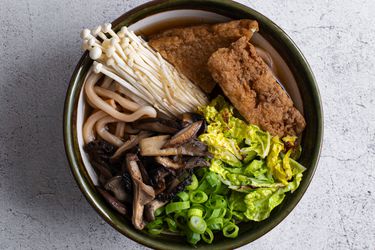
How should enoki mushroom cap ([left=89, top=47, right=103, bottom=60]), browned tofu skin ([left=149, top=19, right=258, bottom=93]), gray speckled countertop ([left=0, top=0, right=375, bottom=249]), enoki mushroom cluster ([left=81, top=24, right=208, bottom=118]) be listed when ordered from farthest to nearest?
1. gray speckled countertop ([left=0, top=0, right=375, bottom=249])
2. browned tofu skin ([left=149, top=19, right=258, bottom=93])
3. enoki mushroom cluster ([left=81, top=24, right=208, bottom=118])
4. enoki mushroom cap ([left=89, top=47, right=103, bottom=60])

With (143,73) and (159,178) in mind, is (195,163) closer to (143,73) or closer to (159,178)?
(159,178)

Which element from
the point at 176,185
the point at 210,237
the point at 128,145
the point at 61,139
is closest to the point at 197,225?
the point at 210,237

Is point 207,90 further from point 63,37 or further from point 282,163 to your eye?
point 63,37

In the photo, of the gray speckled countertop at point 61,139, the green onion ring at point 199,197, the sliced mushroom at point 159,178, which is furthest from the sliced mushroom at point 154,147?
the gray speckled countertop at point 61,139

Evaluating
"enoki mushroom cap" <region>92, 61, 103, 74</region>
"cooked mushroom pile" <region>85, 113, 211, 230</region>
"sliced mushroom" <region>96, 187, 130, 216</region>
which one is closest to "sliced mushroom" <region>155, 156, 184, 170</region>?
"cooked mushroom pile" <region>85, 113, 211, 230</region>

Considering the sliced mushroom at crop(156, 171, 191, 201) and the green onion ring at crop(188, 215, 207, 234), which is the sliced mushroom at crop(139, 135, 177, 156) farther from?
the green onion ring at crop(188, 215, 207, 234)
